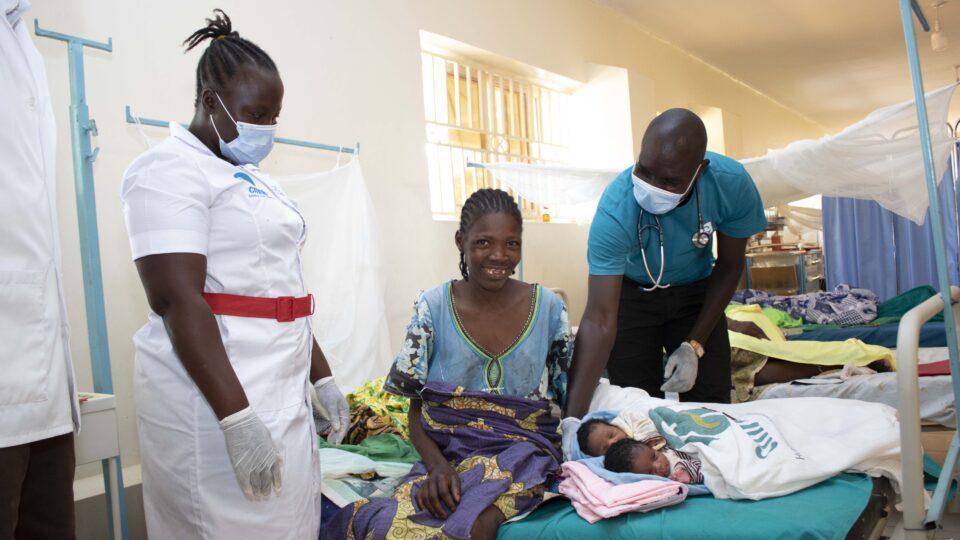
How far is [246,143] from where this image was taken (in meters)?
1.63

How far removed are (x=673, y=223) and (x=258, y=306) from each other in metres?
1.58

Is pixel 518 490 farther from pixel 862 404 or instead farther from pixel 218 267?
pixel 862 404

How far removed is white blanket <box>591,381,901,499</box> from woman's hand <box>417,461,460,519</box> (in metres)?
0.67

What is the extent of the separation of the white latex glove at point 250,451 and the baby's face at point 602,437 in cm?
98

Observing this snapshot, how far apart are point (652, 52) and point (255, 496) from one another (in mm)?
8254

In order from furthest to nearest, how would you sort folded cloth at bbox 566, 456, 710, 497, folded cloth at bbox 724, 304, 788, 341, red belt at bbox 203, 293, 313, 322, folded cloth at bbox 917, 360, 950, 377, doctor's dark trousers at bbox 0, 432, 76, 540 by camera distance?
folded cloth at bbox 724, 304, 788, 341
folded cloth at bbox 917, 360, 950, 377
folded cloth at bbox 566, 456, 710, 497
red belt at bbox 203, 293, 313, 322
doctor's dark trousers at bbox 0, 432, 76, 540

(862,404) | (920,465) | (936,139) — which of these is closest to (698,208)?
(862,404)

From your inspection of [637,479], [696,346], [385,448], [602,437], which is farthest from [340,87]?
[637,479]

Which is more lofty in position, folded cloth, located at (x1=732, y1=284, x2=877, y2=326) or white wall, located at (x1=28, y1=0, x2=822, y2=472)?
white wall, located at (x1=28, y1=0, x2=822, y2=472)

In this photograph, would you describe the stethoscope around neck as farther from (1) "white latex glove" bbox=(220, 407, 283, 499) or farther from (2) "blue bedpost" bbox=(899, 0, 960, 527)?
(1) "white latex glove" bbox=(220, 407, 283, 499)

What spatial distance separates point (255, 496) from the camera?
4.91 feet

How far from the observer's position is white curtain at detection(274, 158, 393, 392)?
3.82m

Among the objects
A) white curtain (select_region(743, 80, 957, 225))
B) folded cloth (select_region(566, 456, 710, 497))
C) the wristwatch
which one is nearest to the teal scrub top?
the wristwatch

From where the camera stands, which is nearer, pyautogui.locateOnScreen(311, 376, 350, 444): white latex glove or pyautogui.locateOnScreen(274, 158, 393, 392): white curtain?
pyautogui.locateOnScreen(311, 376, 350, 444): white latex glove
